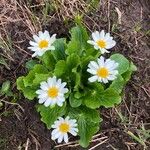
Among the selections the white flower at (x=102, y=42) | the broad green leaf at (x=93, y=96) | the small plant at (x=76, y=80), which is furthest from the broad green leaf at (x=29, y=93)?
Result: the white flower at (x=102, y=42)

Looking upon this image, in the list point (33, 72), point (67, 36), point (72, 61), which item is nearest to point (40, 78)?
point (33, 72)

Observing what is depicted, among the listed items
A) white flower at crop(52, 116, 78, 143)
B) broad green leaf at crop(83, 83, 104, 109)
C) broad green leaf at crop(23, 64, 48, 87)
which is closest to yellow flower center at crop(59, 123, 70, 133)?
white flower at crop(52, 116, 78, 143)

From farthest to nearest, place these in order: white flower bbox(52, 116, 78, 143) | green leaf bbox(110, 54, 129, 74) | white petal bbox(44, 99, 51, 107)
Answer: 1. green leaf bbox(110, 54, 129, 74)
2. white flower bbox(52, 116, 78, 143)
3. white petal bbox(44, 99, 51, 107)

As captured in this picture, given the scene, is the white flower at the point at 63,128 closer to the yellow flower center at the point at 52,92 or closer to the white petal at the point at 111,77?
the yellow flower center at the point at 52,92

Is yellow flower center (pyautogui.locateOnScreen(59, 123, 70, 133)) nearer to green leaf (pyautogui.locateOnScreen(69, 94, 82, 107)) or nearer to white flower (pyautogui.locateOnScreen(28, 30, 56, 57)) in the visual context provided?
green leaf (pyautogui.locateOnScreen(69, 94, 82, 107))

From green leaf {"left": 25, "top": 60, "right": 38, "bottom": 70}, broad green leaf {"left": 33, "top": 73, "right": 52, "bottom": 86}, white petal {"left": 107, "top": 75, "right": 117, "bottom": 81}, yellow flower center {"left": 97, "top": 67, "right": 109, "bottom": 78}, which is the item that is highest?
green leaf {"left": 25, "top": 60, "right": 38, "bottom": 70}
